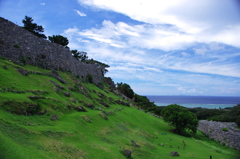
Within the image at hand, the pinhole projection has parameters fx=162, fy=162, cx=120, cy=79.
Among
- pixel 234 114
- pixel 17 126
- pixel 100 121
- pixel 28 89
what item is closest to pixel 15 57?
pixel 28 89

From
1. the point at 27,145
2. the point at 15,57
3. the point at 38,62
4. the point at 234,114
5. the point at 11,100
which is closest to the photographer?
the point at 27,145

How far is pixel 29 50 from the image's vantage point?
37.0m

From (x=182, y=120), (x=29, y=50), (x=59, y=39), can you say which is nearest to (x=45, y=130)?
(x=29, y=50)

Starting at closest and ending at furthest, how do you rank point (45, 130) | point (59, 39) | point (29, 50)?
point (45, 130)
point (29, 50)
point (59, 39)

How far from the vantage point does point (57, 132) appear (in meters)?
14.8

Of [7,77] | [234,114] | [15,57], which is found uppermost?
[15,57]

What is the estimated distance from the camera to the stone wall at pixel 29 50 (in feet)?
107

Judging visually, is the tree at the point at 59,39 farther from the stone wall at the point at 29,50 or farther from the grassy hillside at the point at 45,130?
the grassy hillside at the point at 45,130

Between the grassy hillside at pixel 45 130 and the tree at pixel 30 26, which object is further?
the tree at pixel 30 26

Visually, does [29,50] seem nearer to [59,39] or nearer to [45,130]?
[59,39]

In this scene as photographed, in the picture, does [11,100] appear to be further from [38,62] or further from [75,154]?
[38,62]

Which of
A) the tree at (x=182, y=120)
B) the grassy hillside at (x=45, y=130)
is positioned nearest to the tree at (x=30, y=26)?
the grassy hillside at (x=45, y=130)

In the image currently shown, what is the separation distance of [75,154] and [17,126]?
5.10 m

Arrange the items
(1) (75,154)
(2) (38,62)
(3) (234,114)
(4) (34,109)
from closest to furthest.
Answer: (1) (75,154) → (4) (34,109) → (2) (38,62) → (3) (234,114)
